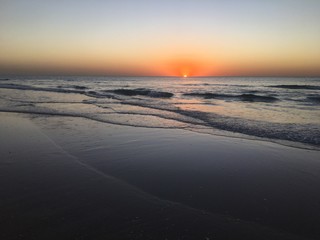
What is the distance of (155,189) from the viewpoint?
4980 mm

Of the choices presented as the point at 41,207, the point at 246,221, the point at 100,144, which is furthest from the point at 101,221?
the point at 100,144

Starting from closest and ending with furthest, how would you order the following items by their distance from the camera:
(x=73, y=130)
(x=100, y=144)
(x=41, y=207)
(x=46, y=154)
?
(x=41, y=207) → (x=46, y=154) → (x=100, y=144) → (x=73, y=130)

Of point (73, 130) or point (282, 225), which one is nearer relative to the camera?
point (282, 225)

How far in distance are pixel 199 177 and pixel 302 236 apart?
95.4 inches

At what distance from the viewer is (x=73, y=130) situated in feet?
34.3

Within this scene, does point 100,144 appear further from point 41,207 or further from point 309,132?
point 309,132

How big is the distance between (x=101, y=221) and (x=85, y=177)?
1886mm

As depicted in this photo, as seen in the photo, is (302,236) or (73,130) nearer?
(302,236)

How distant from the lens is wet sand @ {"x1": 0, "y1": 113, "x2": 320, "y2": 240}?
3652mm

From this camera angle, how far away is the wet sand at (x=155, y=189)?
3.65 meters

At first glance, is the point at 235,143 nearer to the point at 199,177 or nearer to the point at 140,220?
the point at 199,177

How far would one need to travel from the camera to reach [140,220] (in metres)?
3.84

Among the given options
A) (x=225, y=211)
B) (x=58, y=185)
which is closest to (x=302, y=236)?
(x=225, y=211)

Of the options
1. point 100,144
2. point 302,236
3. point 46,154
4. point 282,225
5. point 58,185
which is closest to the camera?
point 302,236
